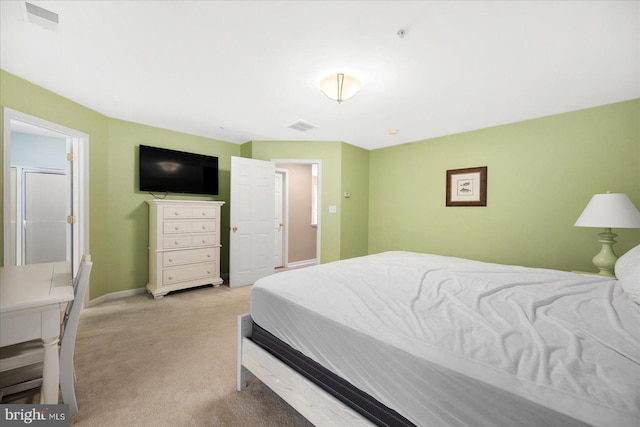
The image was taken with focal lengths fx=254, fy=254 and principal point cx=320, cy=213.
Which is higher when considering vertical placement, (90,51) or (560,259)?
(90,51)

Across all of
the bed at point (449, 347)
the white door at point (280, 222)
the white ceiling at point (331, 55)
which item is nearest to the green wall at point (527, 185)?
the white ceiling at point (331, 55)

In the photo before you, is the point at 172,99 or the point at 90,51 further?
the point at 172,99

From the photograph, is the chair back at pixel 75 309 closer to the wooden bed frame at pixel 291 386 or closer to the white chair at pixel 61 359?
the white chair at pixel 61 359

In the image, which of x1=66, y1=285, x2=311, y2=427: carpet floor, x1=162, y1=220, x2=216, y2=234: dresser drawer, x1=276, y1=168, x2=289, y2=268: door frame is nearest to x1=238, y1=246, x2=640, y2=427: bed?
x1=66, y1=285, x2=311, y2=427: carpet floor

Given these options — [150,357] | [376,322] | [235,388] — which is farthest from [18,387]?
[376,322]

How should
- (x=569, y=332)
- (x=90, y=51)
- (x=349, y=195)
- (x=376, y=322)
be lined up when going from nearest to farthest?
(x=569, y=332), (x=376, y=322), (x=90, y=51), (x=349, y=195)

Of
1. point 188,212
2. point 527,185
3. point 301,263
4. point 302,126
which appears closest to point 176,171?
point 188,212

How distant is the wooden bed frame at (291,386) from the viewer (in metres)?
1.08

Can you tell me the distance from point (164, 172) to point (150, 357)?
2.48 m

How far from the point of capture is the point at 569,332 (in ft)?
3.14

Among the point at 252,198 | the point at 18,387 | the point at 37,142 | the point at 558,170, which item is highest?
the point at 37,142

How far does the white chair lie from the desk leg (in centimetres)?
13

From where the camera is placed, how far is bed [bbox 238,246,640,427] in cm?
71

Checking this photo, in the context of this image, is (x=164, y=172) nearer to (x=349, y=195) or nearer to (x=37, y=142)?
(x=37, y=142)
